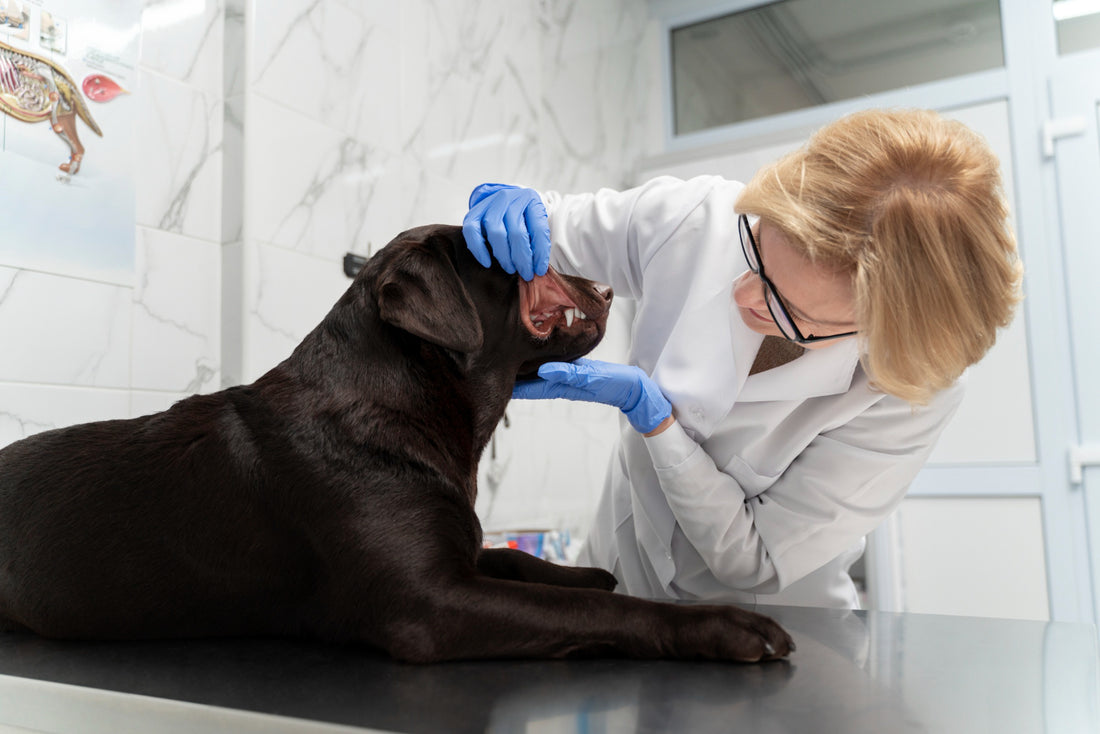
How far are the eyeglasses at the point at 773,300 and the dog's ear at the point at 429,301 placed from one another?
1.28ft

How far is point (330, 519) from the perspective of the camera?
2.67ft

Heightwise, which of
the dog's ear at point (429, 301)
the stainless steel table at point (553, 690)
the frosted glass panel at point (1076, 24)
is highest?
the frosted glass panel at point (1076, 24)

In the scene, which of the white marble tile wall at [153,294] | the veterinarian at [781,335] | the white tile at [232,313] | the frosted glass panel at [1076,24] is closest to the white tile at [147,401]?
the white marble tile wall at [153,294]

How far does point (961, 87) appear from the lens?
3.12 m

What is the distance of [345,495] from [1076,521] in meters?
2.80

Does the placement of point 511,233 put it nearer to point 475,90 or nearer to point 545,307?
point 545,307

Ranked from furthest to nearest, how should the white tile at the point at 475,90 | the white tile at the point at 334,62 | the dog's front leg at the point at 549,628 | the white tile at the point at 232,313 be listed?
1. the white tile at the point at 475,90
2. the white tile at the point at 334,62
3. the white tile at the point at 232,313
4. the dog's front leg at the point at 549,628

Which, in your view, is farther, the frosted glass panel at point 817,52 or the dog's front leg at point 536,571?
the frosted glass panel at point 817,52

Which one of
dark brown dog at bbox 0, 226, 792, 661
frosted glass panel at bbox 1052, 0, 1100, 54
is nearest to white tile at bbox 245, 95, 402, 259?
dark brown dog at bbox 0, 226, 792, 661

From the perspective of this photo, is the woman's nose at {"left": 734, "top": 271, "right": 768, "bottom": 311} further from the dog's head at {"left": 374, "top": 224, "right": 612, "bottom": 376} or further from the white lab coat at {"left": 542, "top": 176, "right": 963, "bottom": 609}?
the dog's head at {"left": 374, "top": 224, "right": 612, "bottom": 376}

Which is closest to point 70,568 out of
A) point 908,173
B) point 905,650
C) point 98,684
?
point 98,684

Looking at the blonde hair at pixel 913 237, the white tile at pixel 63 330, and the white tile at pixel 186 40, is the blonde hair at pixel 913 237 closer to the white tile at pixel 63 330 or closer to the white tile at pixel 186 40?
the white tile at pixel 63 330

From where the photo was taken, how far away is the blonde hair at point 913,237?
98cm

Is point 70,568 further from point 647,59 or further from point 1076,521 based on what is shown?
point 647,59
